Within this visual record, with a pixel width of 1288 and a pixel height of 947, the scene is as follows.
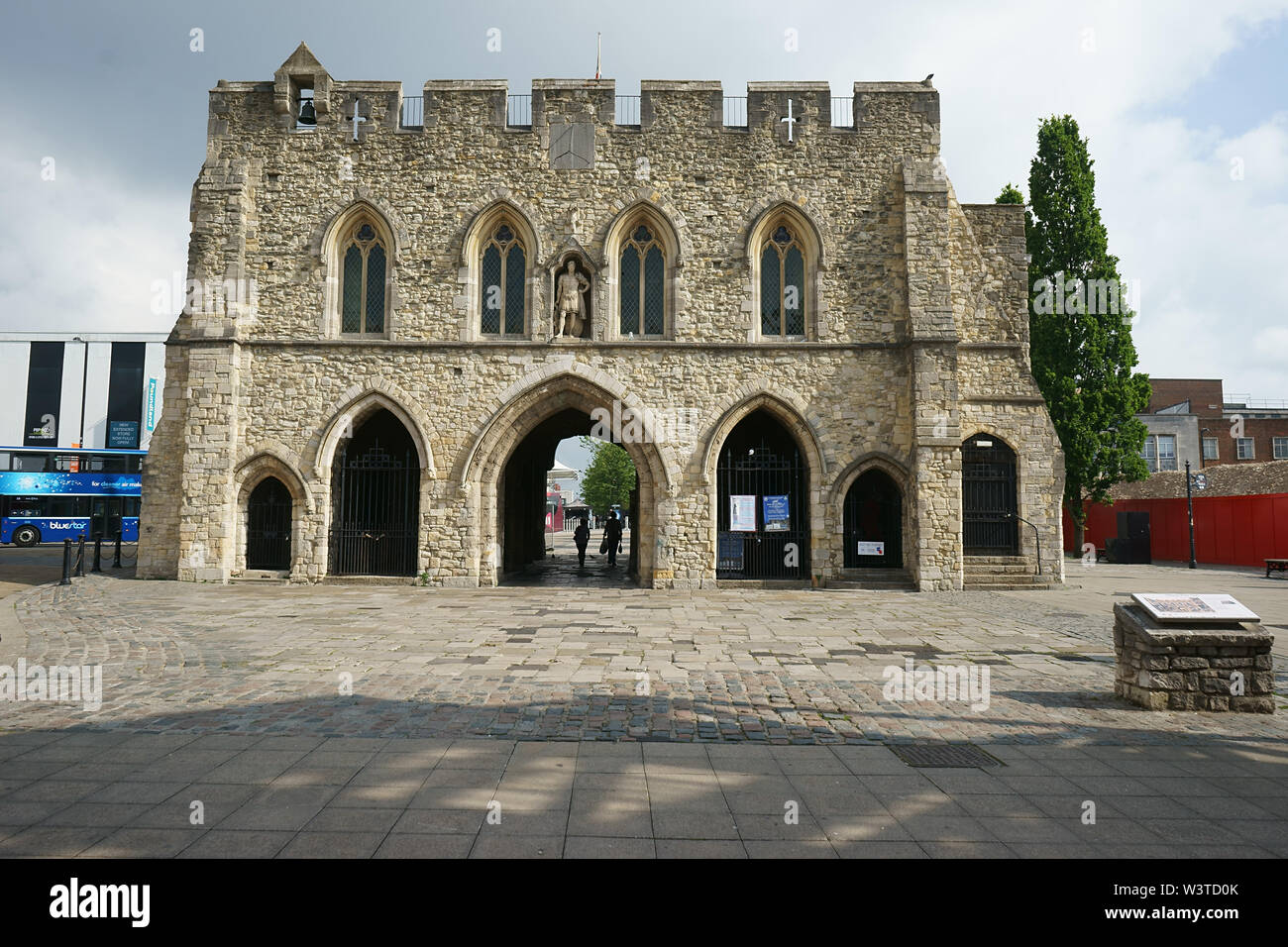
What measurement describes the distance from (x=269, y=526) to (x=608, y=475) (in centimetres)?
3181

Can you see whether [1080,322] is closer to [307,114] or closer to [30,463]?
[307,114]

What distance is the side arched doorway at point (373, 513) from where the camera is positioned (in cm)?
1516

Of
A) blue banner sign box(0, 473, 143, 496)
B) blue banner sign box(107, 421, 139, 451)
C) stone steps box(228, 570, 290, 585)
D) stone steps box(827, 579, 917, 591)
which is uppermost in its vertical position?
blue banner sign box(107, 421, 139, 451)

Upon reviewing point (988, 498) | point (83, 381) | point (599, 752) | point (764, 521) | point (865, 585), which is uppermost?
point (83, 381)

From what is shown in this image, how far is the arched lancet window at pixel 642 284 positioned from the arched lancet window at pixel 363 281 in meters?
5.22

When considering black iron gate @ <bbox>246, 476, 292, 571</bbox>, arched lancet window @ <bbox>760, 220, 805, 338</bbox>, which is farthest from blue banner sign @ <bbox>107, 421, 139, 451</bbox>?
arched lancet window @ <bbox>760, 220, 805, 338</bbox>

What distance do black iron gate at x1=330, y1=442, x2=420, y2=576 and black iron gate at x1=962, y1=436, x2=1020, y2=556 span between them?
38.9 ft

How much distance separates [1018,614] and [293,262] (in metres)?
15.5

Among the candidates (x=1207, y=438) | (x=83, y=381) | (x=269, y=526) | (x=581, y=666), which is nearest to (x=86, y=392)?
(x=83, y=381)

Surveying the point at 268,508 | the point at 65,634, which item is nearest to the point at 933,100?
the point at 268,508

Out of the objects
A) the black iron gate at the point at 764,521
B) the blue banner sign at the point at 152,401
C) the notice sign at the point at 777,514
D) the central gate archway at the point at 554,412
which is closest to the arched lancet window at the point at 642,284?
the central gate archway at the point at 554,412

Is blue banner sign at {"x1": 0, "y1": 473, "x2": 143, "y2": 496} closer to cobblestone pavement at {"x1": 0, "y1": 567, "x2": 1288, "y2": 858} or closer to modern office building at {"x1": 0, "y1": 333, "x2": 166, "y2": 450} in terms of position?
modern office building at {"x1": 0, "y1": 333, "x2": 166, "y2": 450}

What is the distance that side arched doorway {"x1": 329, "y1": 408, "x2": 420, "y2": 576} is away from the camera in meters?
15.2

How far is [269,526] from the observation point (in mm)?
15523
